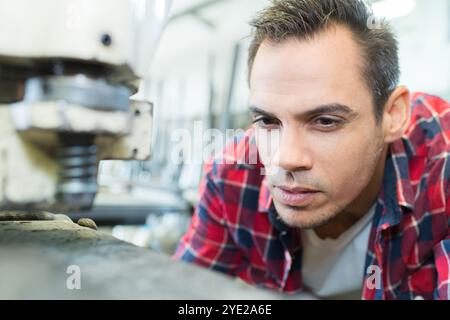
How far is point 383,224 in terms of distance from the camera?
2.47 feet

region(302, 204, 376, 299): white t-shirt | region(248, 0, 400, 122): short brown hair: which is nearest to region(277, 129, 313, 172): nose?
region(248, 0, 400, 122): short brown hair

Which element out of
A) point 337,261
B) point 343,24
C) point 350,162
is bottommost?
point 337,261

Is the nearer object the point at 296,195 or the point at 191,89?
the point at 296,195

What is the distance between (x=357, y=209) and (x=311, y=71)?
1.11 ft

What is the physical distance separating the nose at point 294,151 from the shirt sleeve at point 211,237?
0.37 meters

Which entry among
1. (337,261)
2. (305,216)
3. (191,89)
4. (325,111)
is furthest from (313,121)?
(191,89)

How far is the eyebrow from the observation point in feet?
2.05

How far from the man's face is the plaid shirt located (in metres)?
0.13

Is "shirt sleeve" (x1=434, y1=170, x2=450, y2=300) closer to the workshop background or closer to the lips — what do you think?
the lips

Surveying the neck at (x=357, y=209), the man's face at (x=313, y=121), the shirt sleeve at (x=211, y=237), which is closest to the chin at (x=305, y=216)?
the man's face at (x=313, y=121)

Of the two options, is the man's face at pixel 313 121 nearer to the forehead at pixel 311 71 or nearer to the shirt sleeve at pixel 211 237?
the forehead at pixel 311 71

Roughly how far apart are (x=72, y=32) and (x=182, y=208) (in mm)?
1507

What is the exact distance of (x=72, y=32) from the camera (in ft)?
1.02

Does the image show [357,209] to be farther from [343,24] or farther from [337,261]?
[343,24]
